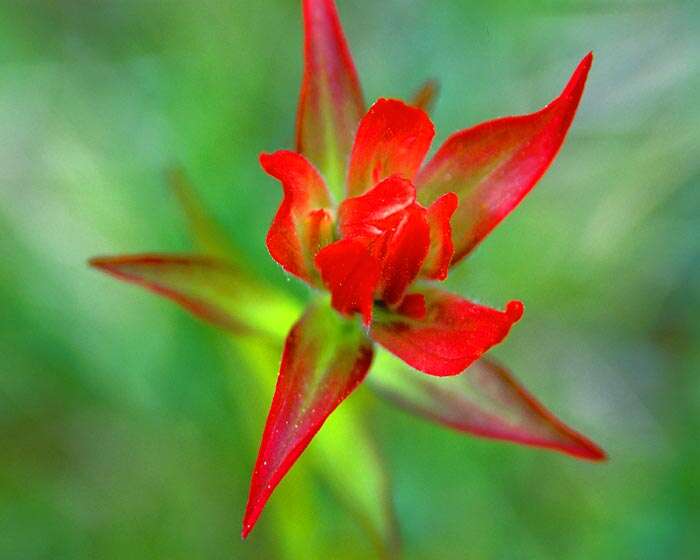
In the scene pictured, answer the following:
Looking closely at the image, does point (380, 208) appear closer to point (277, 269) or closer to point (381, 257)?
point (381, 257)

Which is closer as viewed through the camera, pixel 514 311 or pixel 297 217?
pixel 514 311

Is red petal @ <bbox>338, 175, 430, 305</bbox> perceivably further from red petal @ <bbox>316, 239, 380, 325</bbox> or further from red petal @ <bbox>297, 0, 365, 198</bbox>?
red petal @ <bbox>297, 0, 365, 198</bbox>

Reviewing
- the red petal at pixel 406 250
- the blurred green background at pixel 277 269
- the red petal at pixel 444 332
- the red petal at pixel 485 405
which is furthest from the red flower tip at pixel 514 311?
the blurred green background at pixel 277 269

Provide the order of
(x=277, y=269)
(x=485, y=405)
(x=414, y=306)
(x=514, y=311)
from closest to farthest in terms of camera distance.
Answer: (x=514, y=311) → (x=414, y=306) → (x=485, y=405) → (x=277, y=269)

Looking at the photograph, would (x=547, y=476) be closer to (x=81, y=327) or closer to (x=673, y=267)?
(x=673, y=267)

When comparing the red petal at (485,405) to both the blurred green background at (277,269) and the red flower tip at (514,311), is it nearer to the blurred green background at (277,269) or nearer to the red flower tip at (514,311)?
the red flower tip at (514,311)

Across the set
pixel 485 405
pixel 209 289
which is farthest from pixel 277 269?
pixel 485 405

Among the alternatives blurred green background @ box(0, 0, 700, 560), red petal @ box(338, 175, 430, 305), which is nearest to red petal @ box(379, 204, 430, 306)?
red petal @ box(338, 175, 430, 305)
